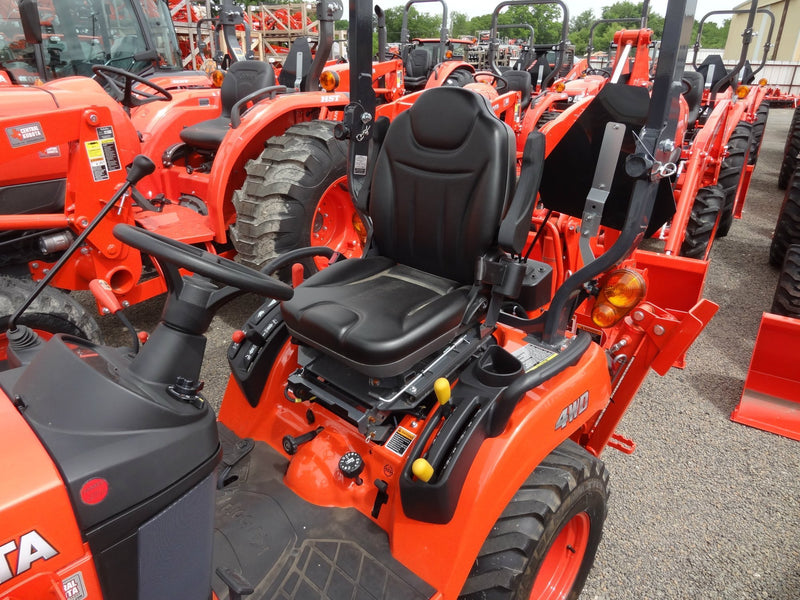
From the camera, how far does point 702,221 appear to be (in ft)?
13.4

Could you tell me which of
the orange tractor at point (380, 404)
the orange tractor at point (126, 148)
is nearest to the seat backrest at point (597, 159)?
the orange tractor at point (380, 404)

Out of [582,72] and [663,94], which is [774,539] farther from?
[582,72]

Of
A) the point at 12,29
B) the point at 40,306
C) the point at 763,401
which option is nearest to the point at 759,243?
the point at 763,401

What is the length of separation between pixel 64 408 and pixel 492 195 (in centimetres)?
125

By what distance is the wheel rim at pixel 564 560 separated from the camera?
1747mm

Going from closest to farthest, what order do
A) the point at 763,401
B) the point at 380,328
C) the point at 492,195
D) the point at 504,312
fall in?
the point at 380,328 → the point at 492,195 → the point at 504,312 → the point at 763,401

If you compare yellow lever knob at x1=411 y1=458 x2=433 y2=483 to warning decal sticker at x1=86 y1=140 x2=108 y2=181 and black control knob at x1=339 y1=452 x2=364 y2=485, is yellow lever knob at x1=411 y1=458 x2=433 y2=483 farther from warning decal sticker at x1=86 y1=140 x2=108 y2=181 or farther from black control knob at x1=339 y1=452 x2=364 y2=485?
warning decal sticker at x1=86 y1=140 x2=108 y2=181

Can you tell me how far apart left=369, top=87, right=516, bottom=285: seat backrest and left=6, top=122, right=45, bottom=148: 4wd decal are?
1585 millimetres

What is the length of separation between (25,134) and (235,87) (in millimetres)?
1880

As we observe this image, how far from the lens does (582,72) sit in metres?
8.91

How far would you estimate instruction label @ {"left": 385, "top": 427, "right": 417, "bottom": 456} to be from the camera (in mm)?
1644

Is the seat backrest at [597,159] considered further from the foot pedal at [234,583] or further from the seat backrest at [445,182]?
the foot pedal at [234,583]

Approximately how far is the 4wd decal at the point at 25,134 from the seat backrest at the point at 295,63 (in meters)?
2.36

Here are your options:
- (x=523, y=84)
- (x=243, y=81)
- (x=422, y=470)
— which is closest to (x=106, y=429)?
(x=422, y=470)
